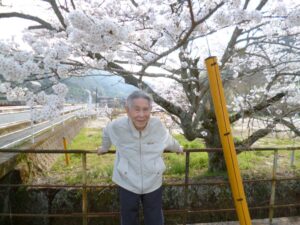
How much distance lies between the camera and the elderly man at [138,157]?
255cm

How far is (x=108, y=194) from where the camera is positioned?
6.27 metres

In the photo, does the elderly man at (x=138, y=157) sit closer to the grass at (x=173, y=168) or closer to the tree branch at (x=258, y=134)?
the grass at (x=173, y=168)

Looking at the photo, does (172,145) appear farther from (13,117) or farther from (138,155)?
(13,117)

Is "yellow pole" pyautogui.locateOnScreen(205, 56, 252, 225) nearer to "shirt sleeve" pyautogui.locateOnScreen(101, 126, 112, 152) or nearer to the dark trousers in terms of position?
the dark trousers

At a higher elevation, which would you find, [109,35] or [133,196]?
[109,35]

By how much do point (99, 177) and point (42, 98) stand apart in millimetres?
3428

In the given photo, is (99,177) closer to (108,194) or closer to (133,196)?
(108,194)

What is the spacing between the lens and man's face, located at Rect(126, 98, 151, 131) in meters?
2.52

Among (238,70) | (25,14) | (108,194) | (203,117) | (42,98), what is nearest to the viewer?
(42,98)

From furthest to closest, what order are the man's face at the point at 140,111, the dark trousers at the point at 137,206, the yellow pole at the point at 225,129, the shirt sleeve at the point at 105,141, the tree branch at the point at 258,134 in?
the tree branch at the point at 258,134 < the shirt sleeve at the point at 105,141 < the dark trousers at the point at 137,206 < the man's face at the point at 140,111 < the yellow pole at the point at 225,129

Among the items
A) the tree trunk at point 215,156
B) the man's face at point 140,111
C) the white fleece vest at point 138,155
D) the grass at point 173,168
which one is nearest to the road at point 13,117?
the grass at point 173,168

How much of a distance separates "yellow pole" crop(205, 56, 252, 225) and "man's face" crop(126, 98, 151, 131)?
0.58 metres

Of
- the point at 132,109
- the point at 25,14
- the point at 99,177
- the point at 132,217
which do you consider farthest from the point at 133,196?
the point at 99,177

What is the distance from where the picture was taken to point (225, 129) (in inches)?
87.9
